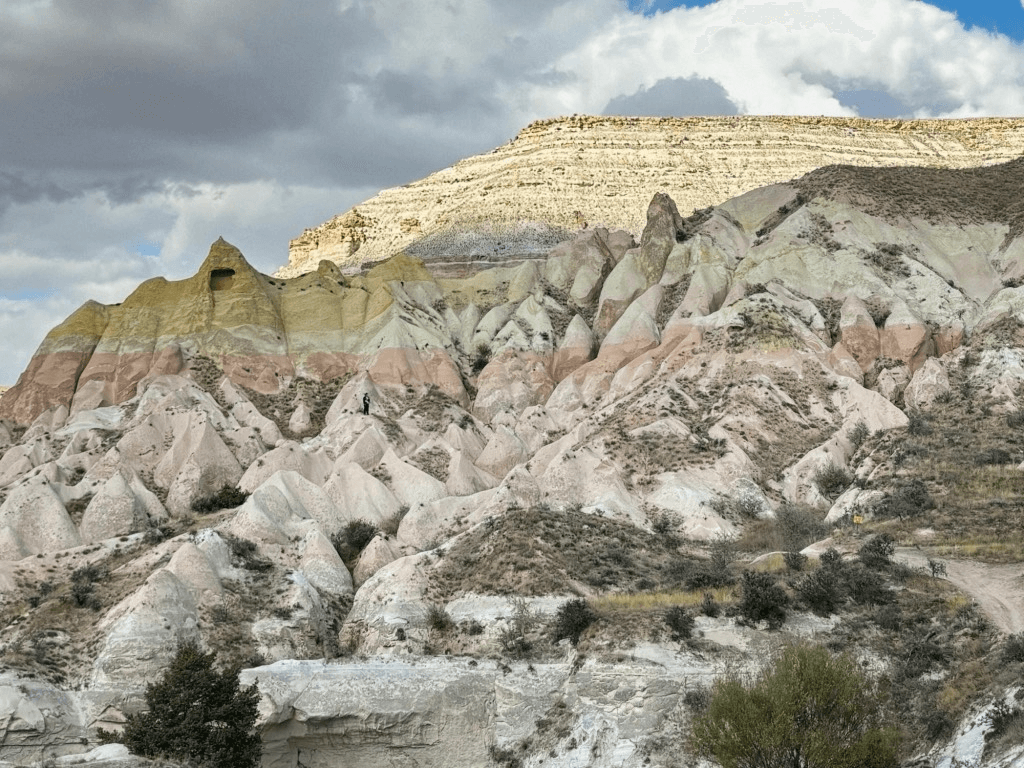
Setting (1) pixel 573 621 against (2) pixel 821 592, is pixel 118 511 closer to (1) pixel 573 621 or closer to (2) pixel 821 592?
(1) pixel 573 621

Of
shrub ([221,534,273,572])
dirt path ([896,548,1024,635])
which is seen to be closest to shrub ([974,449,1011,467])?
dirt path ([896,548,1024,635])

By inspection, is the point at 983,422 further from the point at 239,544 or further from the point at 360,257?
the point at 360,257

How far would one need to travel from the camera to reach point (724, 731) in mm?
30969

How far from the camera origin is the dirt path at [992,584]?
3791 cm

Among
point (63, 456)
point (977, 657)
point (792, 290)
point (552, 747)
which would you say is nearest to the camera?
point (977, 657)

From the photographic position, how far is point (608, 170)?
333ft

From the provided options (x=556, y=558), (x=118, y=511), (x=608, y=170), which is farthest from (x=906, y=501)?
(x=608, y=170)

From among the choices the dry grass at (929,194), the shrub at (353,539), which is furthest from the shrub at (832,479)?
the dry grass at (929,194)

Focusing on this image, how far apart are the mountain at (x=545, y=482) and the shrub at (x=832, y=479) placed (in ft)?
0.53

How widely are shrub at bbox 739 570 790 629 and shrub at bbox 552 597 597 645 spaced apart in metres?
4.94

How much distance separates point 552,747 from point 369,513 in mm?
21105

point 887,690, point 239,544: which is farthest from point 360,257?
point 887,690

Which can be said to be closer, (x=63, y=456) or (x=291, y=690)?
(x=291, y=690)

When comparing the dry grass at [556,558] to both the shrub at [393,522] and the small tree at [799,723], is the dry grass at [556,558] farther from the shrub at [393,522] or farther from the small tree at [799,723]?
the small tree at [799,723]
